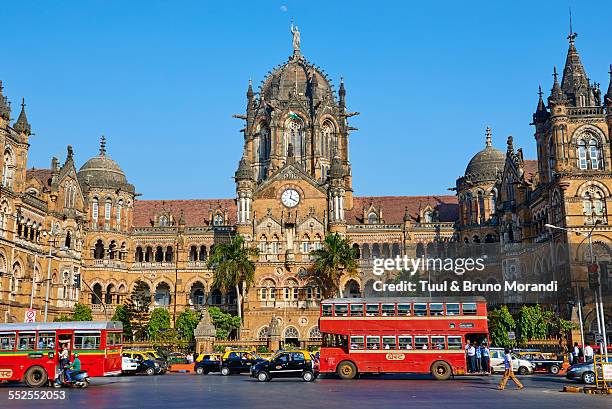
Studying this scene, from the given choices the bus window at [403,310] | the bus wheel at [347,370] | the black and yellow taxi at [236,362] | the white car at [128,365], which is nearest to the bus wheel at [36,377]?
the white car at [128,365]

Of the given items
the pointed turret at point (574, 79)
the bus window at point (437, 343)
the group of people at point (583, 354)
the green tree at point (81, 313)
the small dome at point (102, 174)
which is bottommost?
the group of people at point (583, 354)

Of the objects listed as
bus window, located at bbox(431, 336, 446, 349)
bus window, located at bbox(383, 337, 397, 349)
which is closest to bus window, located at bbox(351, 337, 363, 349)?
bus window, located at bbox(383, 337, 397, 349)

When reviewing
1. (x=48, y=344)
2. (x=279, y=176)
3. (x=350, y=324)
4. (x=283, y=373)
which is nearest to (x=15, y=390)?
(x=48, y=344)

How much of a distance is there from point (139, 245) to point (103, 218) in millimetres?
5527

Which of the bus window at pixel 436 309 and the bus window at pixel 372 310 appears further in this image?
the bus window at pixel 372 310

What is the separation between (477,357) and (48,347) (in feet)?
77.7

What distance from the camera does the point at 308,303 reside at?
77.9 m

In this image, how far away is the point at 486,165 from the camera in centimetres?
8388

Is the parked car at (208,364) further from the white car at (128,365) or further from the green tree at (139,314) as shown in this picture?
the green tree at (139,314)

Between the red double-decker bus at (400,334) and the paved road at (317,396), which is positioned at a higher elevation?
the red double-decker bus at (400,334)

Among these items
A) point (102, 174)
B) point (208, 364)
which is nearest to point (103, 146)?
point (102, 174)

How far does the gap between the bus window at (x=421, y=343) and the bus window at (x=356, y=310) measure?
3.45 meters

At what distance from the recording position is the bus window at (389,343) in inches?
1572

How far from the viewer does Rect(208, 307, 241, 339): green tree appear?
235ft
